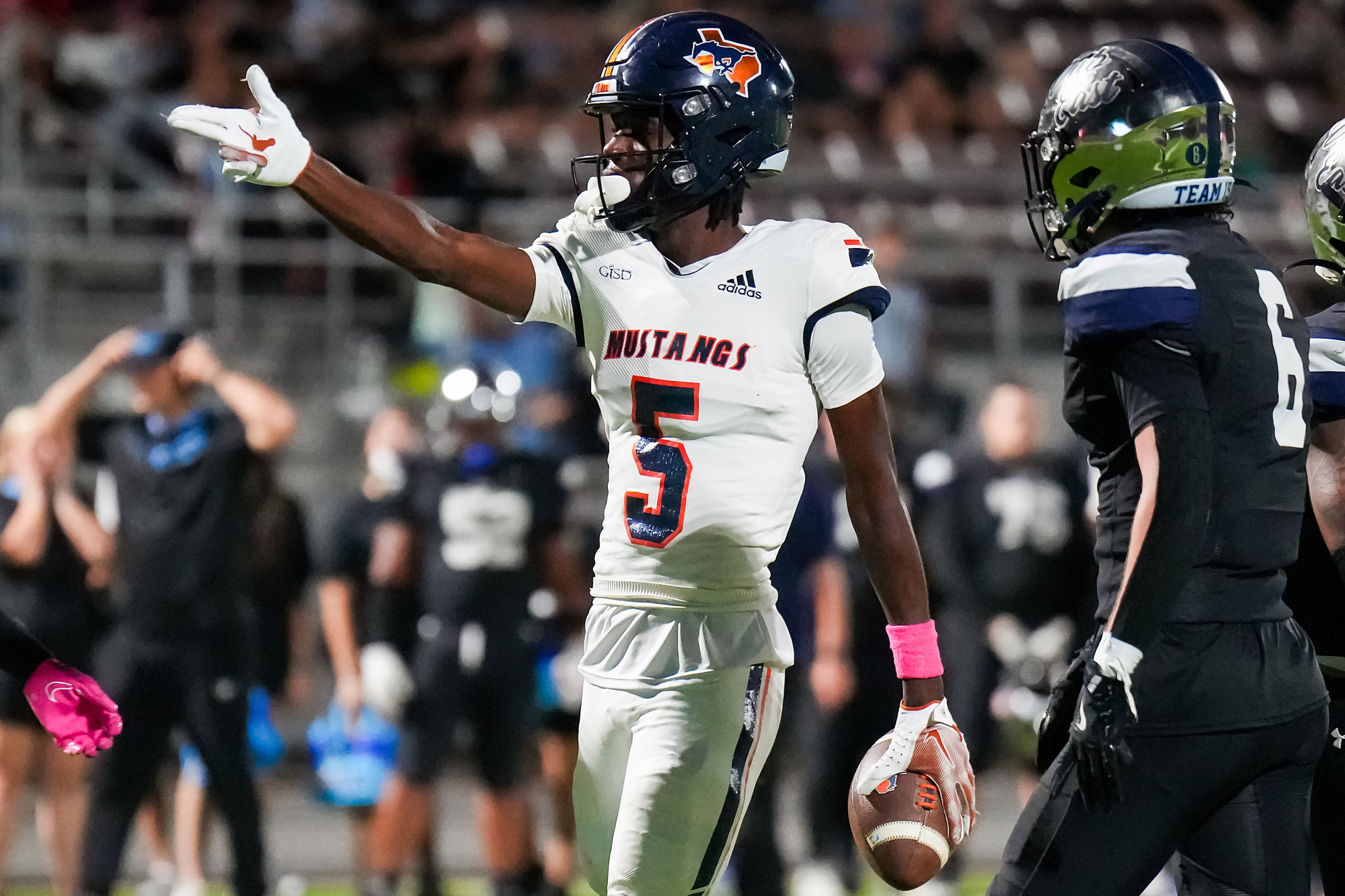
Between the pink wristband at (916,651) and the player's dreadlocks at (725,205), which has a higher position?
the player's dreadlocks at (725,205)

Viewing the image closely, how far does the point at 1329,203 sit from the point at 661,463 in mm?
1564

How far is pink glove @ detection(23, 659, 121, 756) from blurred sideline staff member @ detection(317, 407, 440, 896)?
3632 millimetres

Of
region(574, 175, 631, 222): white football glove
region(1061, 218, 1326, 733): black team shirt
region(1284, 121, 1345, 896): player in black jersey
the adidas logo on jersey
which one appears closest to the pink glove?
region(574, 175, 631, 222): white football glove

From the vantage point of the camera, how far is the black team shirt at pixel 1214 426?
2855 millimetres

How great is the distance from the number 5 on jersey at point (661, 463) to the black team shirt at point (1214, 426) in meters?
0.79

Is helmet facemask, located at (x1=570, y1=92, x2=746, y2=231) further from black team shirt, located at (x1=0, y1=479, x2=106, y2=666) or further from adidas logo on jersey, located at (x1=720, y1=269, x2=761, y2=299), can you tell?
black team shirt, located at (x1=0, y1=479, x2=106, y2=666)

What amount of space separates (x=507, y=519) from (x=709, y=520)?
363 cm

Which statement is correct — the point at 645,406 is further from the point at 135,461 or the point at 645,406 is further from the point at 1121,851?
the point at 135,461

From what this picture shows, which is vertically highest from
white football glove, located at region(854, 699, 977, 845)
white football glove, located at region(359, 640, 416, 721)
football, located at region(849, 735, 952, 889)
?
white football glove, located at region(854, 699, 977, 845)

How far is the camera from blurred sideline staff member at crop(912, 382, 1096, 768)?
23.6 feet

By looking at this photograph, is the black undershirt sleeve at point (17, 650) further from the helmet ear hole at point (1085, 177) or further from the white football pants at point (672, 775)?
the helmet ear hole at point (1085, 177)

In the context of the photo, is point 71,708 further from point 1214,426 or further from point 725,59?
point 1214,426

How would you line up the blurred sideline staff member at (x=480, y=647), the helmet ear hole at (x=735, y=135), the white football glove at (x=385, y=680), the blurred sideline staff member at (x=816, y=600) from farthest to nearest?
the white football glove at (x=385, y=680)
the blurred sideline staff member at (x=816, y=600)
the blurred sideline staff member at (x=480, y=647)
the helmet ear hole at (x=735, y=135)

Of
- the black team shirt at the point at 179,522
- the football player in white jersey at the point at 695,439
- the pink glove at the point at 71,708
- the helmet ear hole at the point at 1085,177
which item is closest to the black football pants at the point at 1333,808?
the football player in white jersey at the point at 695,439
